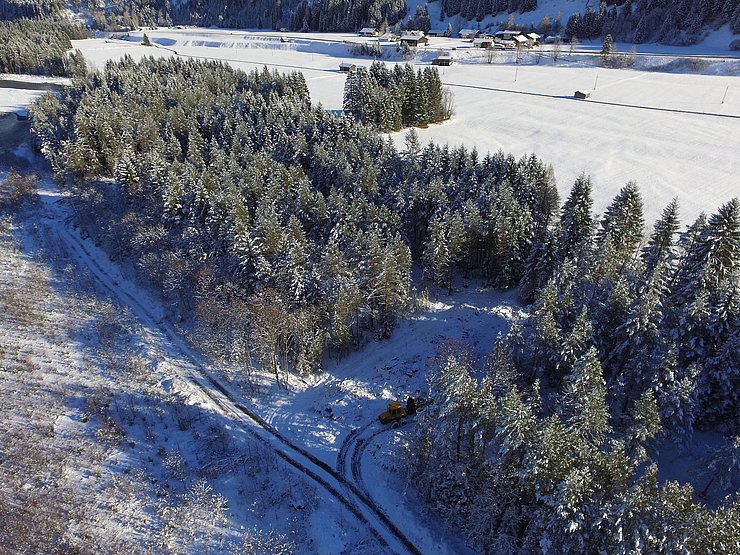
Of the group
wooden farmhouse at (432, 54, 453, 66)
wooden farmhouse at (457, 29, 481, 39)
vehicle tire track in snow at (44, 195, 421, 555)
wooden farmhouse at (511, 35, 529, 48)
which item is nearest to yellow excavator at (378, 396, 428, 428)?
vehicle tire track in snow at (44, 195, 421, 555)

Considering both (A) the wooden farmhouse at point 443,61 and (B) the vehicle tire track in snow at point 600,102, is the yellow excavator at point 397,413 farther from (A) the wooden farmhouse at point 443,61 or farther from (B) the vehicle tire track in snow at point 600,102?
(A) the wooden farmhouse at point 443,61

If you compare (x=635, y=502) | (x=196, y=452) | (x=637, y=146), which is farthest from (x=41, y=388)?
(x=637, y=146)

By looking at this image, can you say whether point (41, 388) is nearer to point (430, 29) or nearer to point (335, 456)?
point (335, 456)

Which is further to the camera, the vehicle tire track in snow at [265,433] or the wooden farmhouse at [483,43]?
the wooden farmhouse at [483,43]

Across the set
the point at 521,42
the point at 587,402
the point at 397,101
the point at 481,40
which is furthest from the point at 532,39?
the point at 587,402

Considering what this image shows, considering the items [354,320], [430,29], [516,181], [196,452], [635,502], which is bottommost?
[196,452]

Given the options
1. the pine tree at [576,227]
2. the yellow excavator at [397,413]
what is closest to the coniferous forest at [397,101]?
the pine tree at [576,227]
